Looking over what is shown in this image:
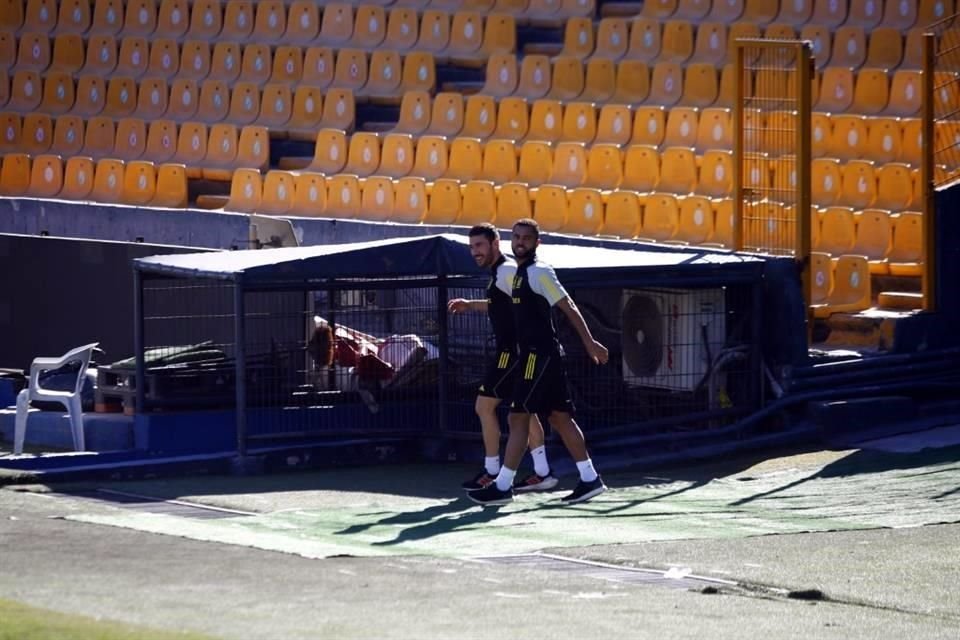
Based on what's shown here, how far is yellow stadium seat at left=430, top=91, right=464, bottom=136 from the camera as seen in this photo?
2169cm

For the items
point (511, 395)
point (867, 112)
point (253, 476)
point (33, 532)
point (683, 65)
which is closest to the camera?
point (33, 532)

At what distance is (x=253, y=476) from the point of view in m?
11.7

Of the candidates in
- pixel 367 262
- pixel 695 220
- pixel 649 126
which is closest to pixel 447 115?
pixel 649 126

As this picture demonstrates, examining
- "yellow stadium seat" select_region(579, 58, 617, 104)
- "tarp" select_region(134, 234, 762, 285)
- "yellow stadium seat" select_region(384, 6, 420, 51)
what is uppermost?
"yellow stadium seat" select_region(384, 6, 420, 51)

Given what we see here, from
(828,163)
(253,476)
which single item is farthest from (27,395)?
(828,163)

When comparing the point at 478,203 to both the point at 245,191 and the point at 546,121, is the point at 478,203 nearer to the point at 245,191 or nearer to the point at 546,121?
the point at 546,121

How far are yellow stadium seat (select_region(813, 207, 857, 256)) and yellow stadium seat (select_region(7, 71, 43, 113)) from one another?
13838mm

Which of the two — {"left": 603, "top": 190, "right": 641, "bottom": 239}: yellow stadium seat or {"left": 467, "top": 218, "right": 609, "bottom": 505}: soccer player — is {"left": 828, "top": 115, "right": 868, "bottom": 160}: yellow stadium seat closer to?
{"left": 603, "top": 190, "right": 641, "bottom": 239}: yellow stadium seat

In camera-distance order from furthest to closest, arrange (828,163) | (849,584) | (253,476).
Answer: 1. (828,163)
2. (253,476)
3. (849,584)

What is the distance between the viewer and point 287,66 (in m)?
24.3

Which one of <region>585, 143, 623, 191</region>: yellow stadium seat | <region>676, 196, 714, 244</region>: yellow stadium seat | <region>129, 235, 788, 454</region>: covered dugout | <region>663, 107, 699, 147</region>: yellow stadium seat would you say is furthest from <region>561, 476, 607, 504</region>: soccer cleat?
<region>663, 107, 699, 147</region>: yellow stadium seat

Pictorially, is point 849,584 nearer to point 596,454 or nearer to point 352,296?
point 596,454

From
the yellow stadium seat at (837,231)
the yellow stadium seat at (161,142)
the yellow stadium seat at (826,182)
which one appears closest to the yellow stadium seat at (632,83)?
the yellow stadium seat at (826,182)

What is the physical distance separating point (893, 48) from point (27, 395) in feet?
33.9
